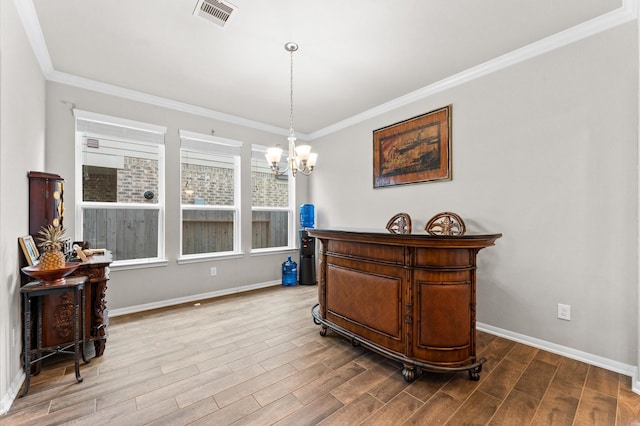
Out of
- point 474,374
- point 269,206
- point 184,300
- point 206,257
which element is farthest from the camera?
point 269,206

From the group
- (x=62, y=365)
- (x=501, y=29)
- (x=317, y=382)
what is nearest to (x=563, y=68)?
(x=501, y=29)

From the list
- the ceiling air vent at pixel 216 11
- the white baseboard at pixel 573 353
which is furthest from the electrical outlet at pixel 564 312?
A: the ceiling air vent at pixel 216 11

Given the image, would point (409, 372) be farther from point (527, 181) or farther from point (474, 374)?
point (527, 181)

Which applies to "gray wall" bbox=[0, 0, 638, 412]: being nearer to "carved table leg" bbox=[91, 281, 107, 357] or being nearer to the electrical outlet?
the electrical outlet

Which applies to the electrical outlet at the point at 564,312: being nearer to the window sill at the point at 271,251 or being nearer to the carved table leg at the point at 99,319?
the window sill at the point at 271,251

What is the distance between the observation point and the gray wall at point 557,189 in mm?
2191

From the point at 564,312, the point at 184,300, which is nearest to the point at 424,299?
the point at 564,312

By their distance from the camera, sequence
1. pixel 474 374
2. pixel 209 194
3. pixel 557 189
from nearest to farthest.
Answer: pixel 474 374
pixel 557 189
pixel 209 194

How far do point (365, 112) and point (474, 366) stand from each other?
3529 mm

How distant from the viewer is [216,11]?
214 centimetres

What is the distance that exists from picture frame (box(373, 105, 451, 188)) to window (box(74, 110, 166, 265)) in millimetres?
3090

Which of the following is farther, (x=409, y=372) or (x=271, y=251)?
(x=271, y=251)

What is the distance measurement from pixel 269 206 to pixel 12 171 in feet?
10.8

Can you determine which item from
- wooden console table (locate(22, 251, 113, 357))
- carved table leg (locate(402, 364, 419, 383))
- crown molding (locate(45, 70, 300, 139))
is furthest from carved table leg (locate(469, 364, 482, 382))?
crown molding (locate(45, 70, 300, 139))
